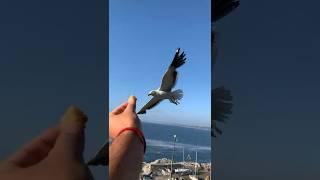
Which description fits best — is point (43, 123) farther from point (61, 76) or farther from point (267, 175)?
point (267, 175)

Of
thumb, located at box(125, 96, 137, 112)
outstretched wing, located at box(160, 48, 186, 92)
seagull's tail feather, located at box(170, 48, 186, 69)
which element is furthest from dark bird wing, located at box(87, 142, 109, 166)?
seagull's tail feather, located at box(170, 48, 186, 69)

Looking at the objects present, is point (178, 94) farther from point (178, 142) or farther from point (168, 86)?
point (178, 142)

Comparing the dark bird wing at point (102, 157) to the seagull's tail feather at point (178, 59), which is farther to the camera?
the seagull's tail feather at point (178, 59)

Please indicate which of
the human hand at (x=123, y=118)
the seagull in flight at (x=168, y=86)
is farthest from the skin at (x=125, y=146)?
the seagull in flight at (x=168, y=86)

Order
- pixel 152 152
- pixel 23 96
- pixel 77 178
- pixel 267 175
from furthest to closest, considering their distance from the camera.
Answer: pixel 267 175 → pixel 152 152 → pixel 23 96 → pixel 77 178

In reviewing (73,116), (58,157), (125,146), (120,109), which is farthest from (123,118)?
(58,157)

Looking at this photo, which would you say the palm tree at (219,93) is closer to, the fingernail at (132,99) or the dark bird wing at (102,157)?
the fingernail at (132,99)

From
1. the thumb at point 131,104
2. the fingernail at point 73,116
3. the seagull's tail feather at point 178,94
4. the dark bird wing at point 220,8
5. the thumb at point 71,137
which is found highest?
the dark bird wing at point 220,8

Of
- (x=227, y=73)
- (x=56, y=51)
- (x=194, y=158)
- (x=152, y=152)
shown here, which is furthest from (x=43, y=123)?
(x=227, y=73)
